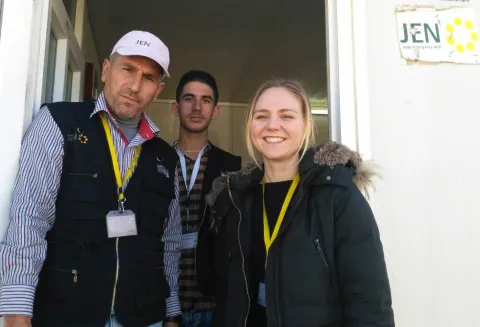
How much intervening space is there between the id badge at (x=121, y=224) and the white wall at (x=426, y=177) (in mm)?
1035

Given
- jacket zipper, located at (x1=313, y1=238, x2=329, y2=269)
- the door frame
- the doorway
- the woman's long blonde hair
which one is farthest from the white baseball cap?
the doorway

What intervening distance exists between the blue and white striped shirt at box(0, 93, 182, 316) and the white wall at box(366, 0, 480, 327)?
116cm

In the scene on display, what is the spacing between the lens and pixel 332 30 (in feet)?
6.48

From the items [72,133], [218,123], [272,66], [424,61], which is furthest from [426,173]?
[218,123]

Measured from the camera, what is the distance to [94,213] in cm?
161

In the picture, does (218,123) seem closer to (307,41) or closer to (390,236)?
(307,41)

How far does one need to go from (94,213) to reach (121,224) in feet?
0.36

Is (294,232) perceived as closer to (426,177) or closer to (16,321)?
(426,177)

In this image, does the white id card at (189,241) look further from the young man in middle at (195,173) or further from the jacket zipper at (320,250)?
the jacket zipper at (320,250)

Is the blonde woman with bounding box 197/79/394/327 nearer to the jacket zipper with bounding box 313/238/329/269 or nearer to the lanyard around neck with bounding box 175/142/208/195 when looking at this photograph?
the jacket zipper with bounding box 313/238/329/269

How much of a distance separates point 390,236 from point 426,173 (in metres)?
0.33

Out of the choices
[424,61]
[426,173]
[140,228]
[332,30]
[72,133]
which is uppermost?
[332,30]

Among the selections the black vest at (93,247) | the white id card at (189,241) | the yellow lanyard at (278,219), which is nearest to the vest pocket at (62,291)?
the black vest at (93,247)

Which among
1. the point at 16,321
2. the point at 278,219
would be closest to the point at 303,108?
the point at 278,219
